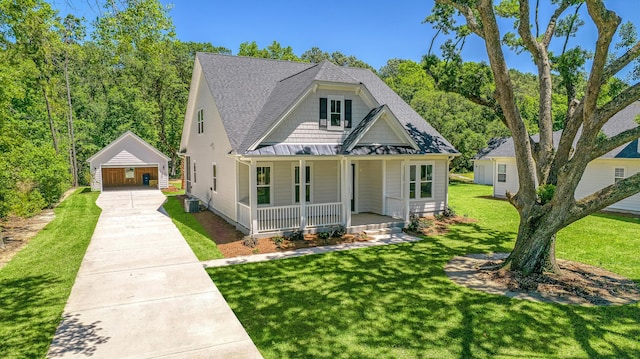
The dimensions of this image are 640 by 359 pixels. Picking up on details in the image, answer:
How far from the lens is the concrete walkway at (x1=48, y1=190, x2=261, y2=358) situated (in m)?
6.04

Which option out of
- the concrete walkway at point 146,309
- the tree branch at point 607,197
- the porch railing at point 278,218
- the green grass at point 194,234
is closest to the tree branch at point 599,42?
the tree branch at point 607,197

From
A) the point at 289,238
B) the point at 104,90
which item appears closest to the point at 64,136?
the point at 104,90

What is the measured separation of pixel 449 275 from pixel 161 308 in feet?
22.3

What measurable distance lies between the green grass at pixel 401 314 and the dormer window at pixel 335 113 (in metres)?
5.11

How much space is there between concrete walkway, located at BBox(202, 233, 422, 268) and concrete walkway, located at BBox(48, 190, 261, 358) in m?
0.81

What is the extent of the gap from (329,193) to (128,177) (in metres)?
24.2

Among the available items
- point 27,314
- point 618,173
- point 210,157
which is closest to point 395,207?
point 210,157

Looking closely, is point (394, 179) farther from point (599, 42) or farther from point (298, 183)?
point (599, 42)

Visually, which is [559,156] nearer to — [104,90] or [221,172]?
[221,172]

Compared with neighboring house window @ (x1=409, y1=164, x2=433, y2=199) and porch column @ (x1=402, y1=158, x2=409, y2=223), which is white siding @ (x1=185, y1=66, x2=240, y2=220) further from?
neighboring house window @ (x1=409, y1=164, x2=433, y2=199)

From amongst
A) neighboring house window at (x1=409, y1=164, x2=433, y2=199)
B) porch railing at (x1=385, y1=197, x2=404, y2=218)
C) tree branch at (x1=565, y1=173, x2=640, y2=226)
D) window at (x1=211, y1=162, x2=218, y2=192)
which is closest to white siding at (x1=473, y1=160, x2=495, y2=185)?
neighboring house window at (x1=409, y1=164, x2=433, y2=199)

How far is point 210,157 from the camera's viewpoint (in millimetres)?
18359

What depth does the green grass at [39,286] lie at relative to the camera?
6332 mm

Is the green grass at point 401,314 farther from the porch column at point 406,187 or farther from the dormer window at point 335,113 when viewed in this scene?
the dormer window at point 335,113
